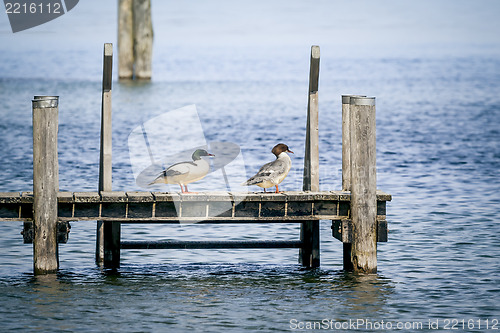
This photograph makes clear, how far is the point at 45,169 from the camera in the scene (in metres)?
10.8

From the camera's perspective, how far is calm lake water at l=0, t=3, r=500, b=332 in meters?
10.2

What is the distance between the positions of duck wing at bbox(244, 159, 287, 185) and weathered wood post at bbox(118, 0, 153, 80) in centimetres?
2546

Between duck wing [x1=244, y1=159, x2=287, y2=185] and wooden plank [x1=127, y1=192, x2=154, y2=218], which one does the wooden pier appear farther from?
duck wing [x1=244, y1=159, x2=287, y2=185]

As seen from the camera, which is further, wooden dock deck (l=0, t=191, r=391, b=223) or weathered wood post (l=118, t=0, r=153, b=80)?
weathered wood post (l=118, t=0, r=153, b=80)

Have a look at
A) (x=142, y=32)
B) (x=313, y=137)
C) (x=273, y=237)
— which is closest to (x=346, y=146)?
(x=313, y=137)

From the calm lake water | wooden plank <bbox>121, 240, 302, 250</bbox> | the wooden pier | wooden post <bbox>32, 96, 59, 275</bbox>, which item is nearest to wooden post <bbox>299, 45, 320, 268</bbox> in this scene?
the wooden pier

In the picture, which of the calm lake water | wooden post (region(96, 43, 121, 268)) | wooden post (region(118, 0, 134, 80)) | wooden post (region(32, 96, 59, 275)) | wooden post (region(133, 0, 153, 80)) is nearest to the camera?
→ the calm lake water

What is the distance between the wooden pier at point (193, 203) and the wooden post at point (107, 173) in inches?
0.5

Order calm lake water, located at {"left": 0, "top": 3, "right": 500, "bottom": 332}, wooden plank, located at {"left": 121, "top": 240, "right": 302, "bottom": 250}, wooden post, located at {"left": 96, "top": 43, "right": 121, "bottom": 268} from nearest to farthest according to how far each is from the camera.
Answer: calm lake water, located at {"left": 0, "top": 3, "right": 500, "bottom": 332}
wooden post, located at {"left": 96, "top": 43, "right": 121, "bottom": 268}
wooden plank, located at {"left": 121, "top": 240, "right": 302, "bottom": 250}

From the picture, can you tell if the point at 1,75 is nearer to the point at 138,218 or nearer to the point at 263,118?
the point at 263,118

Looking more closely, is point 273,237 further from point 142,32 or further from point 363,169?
point 142,32

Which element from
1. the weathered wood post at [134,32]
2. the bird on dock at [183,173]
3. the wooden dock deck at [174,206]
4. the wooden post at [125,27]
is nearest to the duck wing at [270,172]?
the wooden dock deck at [174,206]

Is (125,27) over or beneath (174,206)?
over

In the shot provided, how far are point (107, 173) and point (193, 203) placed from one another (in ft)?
3.98
